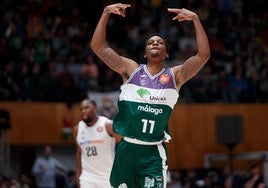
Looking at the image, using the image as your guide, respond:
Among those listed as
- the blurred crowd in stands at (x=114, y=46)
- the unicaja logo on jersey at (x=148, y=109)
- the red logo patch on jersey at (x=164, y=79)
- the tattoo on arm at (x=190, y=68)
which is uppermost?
the tattoo on arm at (x=190, y=68)

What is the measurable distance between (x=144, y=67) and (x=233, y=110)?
15.5 m

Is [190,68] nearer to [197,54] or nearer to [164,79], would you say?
[197,54]

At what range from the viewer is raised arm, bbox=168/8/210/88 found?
9086 mm

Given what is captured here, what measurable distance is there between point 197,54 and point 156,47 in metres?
0.46

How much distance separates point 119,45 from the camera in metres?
25.2

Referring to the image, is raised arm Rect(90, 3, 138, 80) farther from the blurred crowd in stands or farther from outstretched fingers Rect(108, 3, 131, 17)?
the blurred crowd in stands

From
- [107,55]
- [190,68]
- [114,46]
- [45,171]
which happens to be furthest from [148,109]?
[114,46]

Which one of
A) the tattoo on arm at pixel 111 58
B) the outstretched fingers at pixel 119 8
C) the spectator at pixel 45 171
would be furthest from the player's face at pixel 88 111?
the spectator at pixel 45 171

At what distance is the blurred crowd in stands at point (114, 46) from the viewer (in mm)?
22094

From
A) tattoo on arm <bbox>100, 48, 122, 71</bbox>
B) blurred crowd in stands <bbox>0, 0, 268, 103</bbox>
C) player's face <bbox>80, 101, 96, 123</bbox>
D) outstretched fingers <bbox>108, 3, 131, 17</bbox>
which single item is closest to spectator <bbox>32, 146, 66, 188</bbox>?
blurred crowd in stands <bbox>0, 0, 268, 103</bbox>

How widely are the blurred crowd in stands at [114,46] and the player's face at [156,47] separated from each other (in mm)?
11976

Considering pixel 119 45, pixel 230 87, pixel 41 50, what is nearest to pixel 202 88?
pixel 230 87

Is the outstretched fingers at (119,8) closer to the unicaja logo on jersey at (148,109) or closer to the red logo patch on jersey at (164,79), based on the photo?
the red logo patch on jersey at (164,79)

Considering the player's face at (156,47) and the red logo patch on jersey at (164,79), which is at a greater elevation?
the player's face at (156,47)
